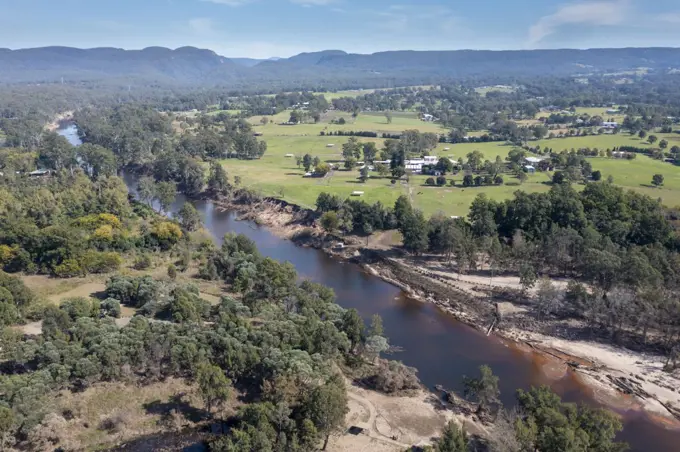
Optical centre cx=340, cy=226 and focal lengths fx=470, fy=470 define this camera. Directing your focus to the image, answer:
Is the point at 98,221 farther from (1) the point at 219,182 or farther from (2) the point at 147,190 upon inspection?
(1) the point at 219,182

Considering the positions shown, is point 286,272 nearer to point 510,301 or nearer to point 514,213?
point 510,301

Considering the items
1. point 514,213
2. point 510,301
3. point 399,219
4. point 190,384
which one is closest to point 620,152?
point 514,213

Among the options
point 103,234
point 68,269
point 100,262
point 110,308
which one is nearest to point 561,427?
point 110,308

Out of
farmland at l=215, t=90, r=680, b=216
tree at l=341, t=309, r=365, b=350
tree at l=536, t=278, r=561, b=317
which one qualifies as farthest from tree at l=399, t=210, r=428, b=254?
tree at l=341, t=309, r=365, b=350

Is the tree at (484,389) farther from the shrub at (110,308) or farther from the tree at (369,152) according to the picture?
the tree at (369,152)

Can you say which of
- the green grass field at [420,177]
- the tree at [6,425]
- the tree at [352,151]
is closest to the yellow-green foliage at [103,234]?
the green grass field at [420,177]
